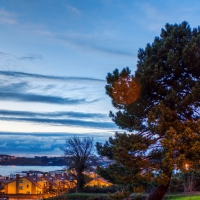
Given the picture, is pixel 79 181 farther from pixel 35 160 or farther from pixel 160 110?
pixel 35 160

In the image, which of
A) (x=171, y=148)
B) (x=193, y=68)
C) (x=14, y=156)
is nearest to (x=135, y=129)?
(x=171, y=148)

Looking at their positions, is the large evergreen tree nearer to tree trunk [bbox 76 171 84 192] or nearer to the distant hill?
tree trunk [bbox 76 171 84 192]

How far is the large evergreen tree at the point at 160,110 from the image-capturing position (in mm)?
10281

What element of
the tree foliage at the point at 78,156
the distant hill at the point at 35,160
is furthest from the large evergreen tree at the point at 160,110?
the distant hill at the point at 35,160

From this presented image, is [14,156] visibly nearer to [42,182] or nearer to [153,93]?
[42,182]

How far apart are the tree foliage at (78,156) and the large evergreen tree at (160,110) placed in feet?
47.9

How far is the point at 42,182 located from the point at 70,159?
20.1 metres

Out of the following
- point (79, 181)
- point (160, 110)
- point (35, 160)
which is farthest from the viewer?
point (35, 160)

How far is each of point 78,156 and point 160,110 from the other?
665 inches

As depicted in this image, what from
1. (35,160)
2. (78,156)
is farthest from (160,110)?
(35,160)

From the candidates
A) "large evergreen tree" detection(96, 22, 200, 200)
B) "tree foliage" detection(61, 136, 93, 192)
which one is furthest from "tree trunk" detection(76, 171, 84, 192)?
"large evergreen tree" detection(96, 22, 200, 200)

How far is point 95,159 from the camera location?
26.3 meters

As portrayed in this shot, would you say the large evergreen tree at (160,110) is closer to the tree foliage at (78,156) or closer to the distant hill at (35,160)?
the tree foliage at (78,156)

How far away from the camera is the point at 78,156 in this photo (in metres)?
26.8
